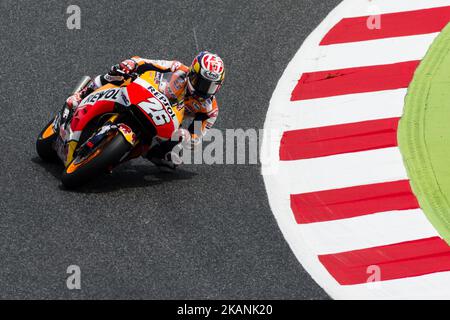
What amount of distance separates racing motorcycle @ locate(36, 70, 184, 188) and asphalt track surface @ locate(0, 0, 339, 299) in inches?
14.4

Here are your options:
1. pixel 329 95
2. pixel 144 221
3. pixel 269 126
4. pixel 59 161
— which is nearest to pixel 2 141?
pixel 59 161

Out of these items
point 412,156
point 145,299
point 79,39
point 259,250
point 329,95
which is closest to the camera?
point 145,299

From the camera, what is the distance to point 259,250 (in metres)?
11.0

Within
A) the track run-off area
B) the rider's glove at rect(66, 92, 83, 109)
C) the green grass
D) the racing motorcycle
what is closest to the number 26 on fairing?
the racing motorcycle

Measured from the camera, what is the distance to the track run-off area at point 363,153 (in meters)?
10.8

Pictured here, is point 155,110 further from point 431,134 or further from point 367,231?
point 431,134

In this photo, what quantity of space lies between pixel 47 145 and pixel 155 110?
153 cm

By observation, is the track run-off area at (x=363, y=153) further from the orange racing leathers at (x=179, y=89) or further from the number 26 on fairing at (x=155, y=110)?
the number 26 on fairing at (x=155, y=110)

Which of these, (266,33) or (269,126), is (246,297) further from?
(266,33)

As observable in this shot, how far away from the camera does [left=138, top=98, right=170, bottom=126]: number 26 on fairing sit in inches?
450

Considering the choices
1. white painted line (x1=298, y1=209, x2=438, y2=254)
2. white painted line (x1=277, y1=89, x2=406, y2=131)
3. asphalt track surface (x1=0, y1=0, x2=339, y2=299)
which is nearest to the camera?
A: asphalt track surface (x1=0, y1=0, x2=339, y2=299)

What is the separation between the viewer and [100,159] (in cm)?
1135

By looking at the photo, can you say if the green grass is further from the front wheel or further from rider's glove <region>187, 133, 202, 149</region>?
the front wheel
